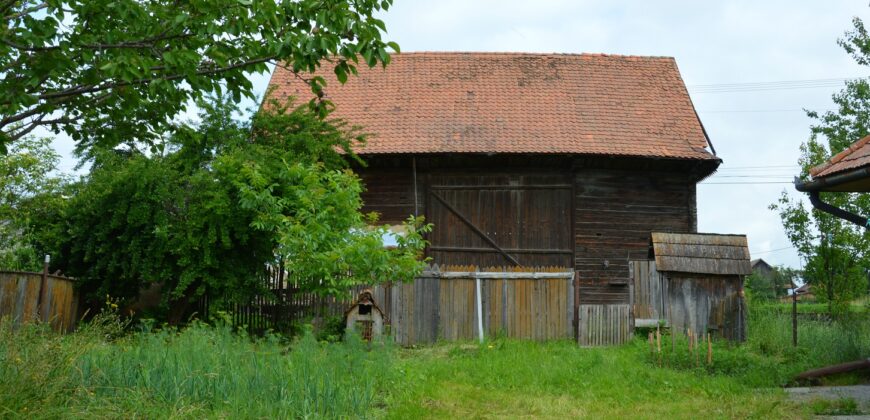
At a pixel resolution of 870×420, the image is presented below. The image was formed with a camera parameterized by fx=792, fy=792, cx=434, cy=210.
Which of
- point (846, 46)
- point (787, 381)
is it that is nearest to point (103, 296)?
point (787, 381)

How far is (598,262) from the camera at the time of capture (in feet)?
58.3

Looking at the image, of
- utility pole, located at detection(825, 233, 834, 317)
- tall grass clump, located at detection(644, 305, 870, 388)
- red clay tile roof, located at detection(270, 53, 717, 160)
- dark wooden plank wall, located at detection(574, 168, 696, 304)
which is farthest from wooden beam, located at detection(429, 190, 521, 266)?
utility pole, located at detection(825, 233, 834, 317)

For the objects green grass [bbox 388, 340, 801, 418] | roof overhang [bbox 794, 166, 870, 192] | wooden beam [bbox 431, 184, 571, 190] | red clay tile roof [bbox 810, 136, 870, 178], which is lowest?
green grass [bbox 388, 340, 801, 418]

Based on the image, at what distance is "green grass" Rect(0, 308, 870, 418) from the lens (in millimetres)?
6066

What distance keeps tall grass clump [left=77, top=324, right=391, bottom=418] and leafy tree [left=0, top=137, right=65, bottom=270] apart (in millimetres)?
13098

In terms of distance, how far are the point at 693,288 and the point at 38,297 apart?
34.6 ft

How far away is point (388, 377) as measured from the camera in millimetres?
8414

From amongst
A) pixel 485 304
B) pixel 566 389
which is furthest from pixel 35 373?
pixel 485 304

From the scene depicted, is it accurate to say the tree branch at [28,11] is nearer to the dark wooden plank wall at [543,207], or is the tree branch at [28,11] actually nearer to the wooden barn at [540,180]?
the wooden barn at [540,180]

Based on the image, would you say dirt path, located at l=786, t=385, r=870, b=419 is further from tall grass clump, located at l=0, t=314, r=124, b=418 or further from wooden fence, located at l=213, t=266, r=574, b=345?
tall grass clump, located at l=0, t=314, r=124, b=418

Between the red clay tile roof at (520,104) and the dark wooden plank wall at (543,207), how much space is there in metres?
0.45

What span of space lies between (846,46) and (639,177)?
10604 millimetres

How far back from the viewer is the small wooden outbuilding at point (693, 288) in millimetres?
13469

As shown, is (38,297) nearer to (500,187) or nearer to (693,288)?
(500,187)
